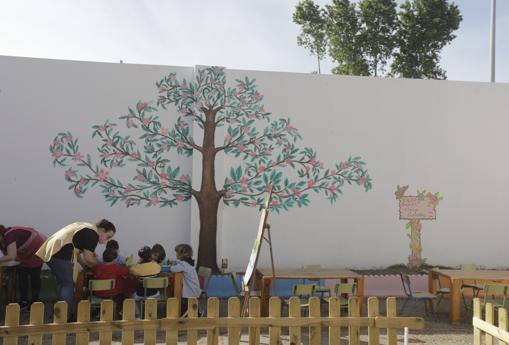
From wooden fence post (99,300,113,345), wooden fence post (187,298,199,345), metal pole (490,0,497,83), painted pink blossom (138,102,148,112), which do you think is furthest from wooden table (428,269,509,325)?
metal pole (490,0,497,83)

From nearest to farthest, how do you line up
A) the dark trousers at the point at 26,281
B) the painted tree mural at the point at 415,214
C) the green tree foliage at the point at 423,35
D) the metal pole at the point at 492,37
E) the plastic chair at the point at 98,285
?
the plastic chair at the point at 98,285 < the dark trousers at the point at 26,281 < the painted tree mural at the point at 415,214 < the metal pole at the point at 492,37 < the green tree foliage at the point at 423,35

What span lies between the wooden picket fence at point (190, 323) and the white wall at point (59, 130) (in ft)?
18.1

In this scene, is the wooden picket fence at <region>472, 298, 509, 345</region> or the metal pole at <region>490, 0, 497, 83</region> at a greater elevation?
the metal pole at <region>490, 0, 497, 83</region>

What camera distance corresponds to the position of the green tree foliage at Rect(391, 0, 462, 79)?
2439cm

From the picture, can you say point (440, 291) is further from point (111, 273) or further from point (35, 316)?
point (35, 316)

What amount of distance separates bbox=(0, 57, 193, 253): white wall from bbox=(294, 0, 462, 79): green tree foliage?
17174mm

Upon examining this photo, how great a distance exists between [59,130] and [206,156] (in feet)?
8.75

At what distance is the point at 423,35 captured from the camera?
80.1 ft

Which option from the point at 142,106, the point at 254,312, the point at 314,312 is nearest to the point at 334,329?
the point at 314,312

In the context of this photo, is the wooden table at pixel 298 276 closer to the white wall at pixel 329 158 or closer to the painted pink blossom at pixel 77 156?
the white wall at pixel 329 158

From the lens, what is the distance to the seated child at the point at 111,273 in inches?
265

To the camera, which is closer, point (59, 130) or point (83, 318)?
point (83, 318)

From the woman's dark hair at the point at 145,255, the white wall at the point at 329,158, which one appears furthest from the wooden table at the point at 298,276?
the white wall at the point at 329,158

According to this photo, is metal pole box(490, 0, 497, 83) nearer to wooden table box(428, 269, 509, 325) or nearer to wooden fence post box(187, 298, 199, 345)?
wooden table box(428, 269, 509, 325)
